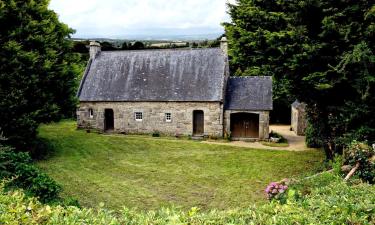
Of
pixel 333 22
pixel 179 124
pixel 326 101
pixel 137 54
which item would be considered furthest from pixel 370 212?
pixel 137 54

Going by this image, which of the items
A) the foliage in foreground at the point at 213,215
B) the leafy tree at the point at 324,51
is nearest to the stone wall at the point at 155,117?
the leafy tree at the point at 324,51

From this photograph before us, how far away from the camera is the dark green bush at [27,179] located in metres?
11.0

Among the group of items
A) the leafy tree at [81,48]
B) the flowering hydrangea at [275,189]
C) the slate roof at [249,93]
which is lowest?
the flowering hydrangea at [275,189]

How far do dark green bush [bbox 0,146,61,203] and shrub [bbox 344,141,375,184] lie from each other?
9.98 meters

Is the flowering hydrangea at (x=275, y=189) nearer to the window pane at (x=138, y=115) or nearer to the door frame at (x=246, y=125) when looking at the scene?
the door frame at (x=246, y=125)

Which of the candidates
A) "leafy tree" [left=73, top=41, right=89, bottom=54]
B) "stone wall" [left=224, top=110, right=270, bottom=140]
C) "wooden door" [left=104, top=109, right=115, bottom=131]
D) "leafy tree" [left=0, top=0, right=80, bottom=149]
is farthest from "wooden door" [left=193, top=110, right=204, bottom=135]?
"leafy tree" [left=73, top=41, right=89, bottom=54]

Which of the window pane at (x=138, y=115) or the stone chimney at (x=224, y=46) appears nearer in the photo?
the stone chimney at (x=224, y=46)

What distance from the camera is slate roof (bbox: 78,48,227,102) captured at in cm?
2777

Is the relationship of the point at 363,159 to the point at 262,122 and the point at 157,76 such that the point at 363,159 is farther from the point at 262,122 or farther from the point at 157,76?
the point at 157,76

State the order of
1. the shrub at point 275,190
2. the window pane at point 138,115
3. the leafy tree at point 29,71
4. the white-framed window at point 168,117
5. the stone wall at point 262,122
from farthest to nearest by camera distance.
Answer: the window pane at point 138,115 < the white-framed window at point 168,117 < the stone wall at point 262,122 < the leafy tree at point 29,71 < the shrub at point 275,190

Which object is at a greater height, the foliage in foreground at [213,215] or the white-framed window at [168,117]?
the white-framed window at [168,117]

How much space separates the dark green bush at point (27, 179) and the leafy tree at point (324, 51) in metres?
9.53

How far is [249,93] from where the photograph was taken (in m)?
27.3

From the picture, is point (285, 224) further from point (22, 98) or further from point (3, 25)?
point (3, 25)
